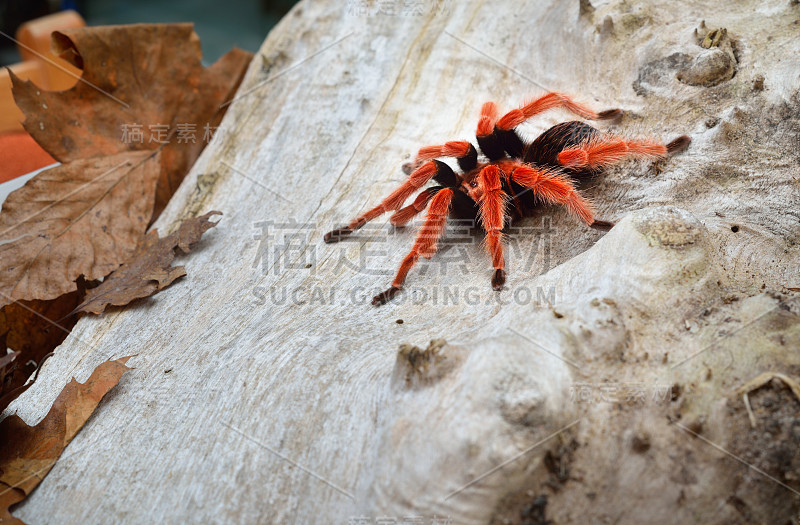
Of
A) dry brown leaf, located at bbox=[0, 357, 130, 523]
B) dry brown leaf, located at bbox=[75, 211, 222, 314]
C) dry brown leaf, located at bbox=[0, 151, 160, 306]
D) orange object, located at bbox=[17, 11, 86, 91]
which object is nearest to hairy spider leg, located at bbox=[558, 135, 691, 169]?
dry brown leaf, located at bbox=[75, 211, 222, 314]

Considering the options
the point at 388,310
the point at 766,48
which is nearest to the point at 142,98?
the point at 388,310

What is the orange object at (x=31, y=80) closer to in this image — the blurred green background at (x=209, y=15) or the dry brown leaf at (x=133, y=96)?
the dry brown leaf at (x=133, y=96)

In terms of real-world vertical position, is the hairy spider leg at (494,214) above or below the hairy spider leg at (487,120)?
below

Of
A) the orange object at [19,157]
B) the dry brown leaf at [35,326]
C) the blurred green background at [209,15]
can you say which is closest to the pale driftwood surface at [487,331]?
the dry brown leaf at [35,326]

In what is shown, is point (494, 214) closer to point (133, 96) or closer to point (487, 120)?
point (487, 120)

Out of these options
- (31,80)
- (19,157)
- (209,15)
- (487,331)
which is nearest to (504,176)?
(487,331)

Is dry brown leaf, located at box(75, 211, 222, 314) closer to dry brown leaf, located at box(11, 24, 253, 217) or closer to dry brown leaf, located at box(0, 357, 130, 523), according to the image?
dry brown leaf, located at box(0, 357, 130, 523)

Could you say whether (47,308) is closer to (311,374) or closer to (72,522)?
(72,522)
